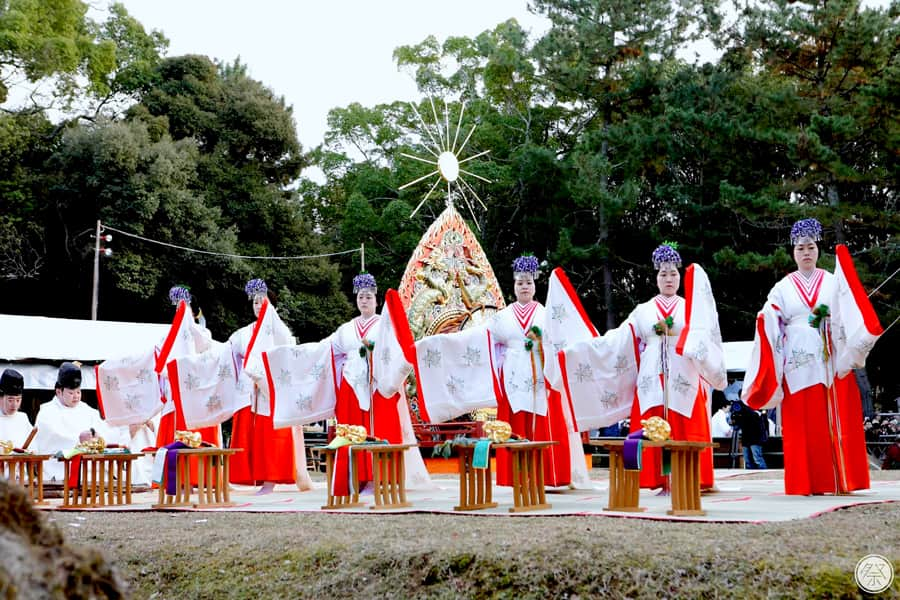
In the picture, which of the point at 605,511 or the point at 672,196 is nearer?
the point at 605,511

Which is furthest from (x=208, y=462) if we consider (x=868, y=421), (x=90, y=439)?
(x=868, y=421)

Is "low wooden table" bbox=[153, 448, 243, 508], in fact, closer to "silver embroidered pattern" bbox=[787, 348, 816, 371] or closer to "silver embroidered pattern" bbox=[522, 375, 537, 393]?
"silver embroidered pattern" bbox=[522, 375, 537, 393]

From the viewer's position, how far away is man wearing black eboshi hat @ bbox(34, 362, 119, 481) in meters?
10.9

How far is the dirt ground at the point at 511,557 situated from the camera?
15.2ft

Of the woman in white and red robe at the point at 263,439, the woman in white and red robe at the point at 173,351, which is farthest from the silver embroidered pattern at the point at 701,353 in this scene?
the woman in white and red robe at the point at 173,351

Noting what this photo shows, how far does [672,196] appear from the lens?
2503 centimetres

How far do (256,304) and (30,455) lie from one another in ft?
9.35

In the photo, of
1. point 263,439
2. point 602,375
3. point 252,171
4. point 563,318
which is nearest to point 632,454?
point 602,375

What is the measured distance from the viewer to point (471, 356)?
31.0 ft

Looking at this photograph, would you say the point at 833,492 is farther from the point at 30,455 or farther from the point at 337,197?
the point at 337,197

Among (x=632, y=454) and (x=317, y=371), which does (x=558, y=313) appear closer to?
(x=317, y=371)

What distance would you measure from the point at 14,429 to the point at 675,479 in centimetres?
727

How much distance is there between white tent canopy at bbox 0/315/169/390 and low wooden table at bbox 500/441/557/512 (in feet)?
30.2

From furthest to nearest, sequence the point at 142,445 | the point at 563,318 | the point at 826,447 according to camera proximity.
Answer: the point at 142,445 → the point at 563,318 → the point at 826,447
